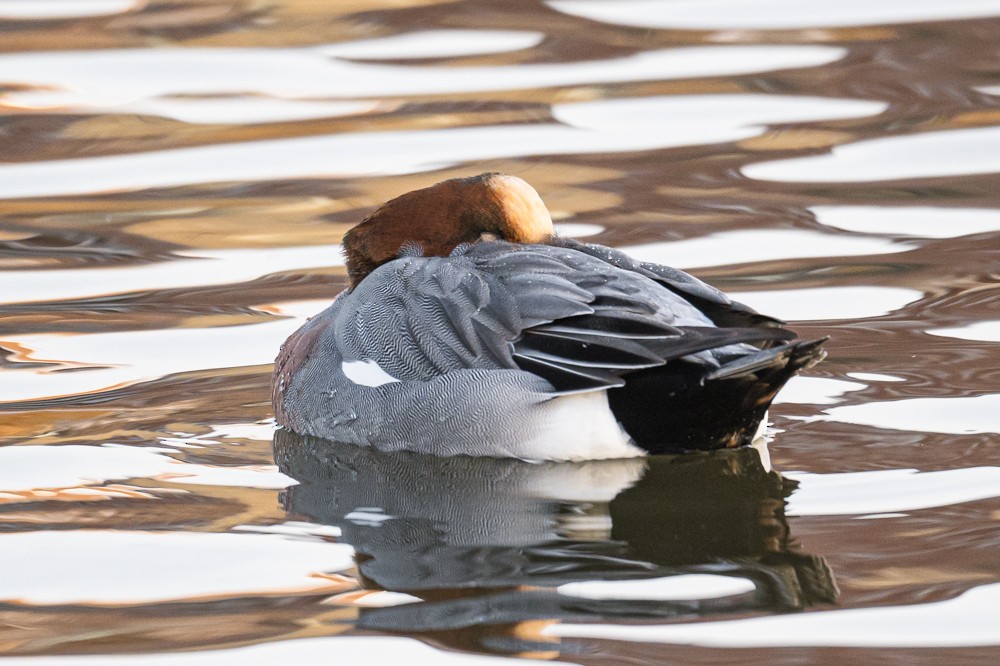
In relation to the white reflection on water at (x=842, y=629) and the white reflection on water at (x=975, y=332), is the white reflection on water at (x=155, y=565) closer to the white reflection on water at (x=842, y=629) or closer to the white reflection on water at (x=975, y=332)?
the white reflection on water at (x=842, y=629)

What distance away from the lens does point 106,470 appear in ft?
16.3

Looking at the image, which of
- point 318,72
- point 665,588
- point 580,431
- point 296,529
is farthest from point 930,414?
point 318,72

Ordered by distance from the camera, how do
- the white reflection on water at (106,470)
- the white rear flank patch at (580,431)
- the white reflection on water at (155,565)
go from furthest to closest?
the white reflection on water at (106,470)
the white rear flank patch at (580,431)
the white reflection on water at (155,565)

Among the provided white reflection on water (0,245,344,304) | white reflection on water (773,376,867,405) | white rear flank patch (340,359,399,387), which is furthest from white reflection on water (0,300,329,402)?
white reflection on water (773,376,867,405)

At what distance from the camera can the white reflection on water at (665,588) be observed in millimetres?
3785

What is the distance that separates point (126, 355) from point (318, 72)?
4405 mm

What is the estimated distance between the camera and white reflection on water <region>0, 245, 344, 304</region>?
287 inches

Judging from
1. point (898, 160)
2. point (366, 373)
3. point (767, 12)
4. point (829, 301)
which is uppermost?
point (767, 12)

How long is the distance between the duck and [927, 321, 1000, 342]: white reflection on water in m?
1.33

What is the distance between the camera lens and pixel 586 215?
26.3 feet

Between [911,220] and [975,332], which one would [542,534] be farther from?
[911,220]

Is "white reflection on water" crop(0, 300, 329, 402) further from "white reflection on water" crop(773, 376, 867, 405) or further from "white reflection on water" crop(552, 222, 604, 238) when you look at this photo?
"white reflection on water" crop(773, 376, 867, 405)

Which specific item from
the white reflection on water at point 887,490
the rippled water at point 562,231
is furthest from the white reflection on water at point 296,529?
the white reflection on water at point 887,490

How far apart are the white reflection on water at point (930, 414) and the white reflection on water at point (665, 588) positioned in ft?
4.49
